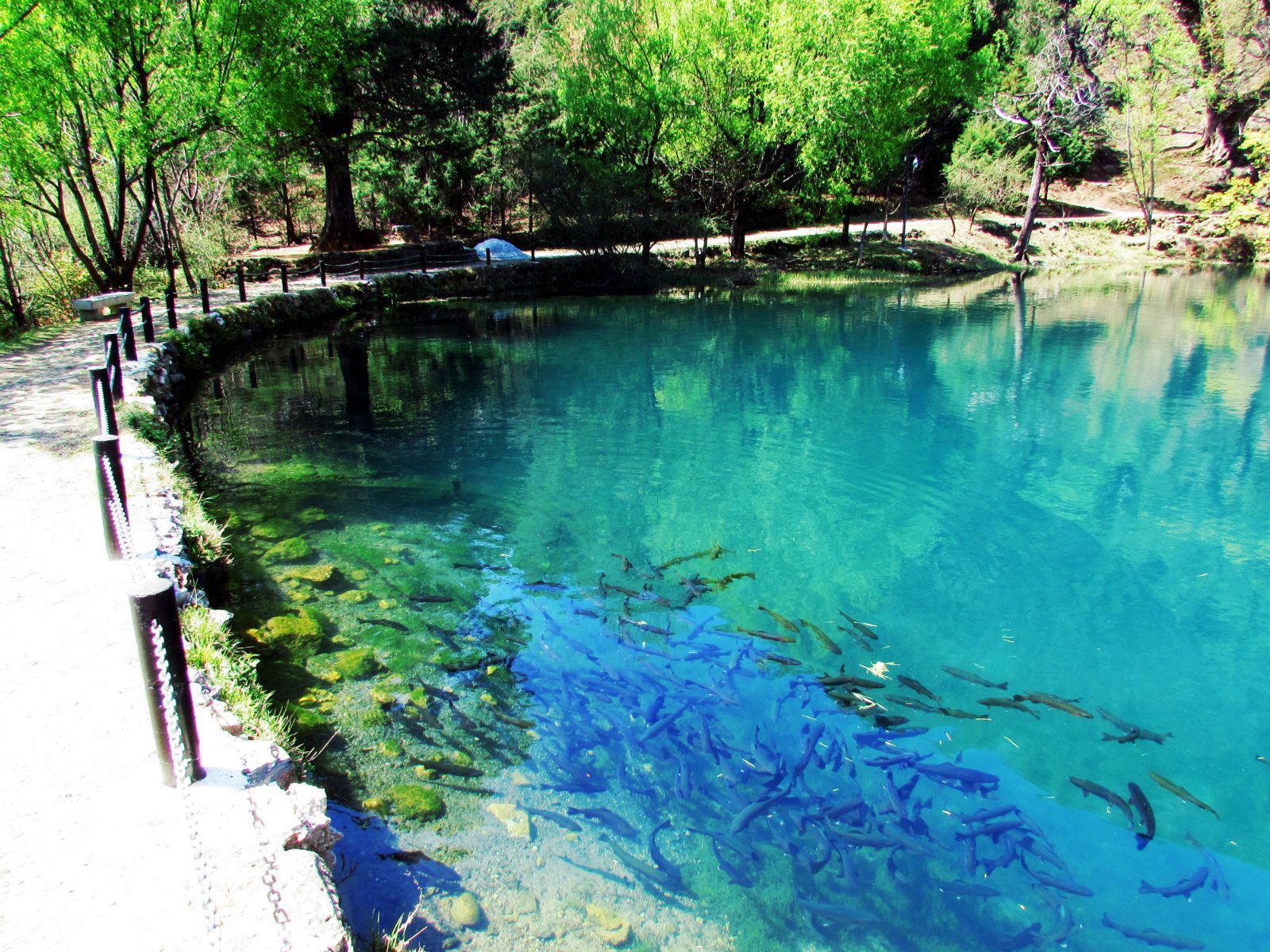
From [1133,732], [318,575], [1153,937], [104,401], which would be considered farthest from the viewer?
[318,575]

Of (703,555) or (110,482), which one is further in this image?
(703,555)

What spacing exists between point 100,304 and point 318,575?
382 inches

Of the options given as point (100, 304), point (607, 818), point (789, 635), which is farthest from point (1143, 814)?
point (100, 304)

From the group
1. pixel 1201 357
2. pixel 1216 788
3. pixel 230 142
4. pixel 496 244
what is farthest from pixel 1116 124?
pixel 1216 788

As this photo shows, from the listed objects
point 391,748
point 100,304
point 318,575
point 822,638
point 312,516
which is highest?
point 100,304

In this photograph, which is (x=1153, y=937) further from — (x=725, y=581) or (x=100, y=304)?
(x=100, y=304)

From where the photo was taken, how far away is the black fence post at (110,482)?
551 centimetres

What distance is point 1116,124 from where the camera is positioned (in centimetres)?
4372

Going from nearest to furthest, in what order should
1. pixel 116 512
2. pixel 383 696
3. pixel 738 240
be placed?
1. pixel 116 512
2. pixel 383 696
3. pixel 738 240

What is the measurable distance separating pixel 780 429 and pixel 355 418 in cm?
755

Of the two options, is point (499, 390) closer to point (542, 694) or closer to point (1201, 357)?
point (542, 694)

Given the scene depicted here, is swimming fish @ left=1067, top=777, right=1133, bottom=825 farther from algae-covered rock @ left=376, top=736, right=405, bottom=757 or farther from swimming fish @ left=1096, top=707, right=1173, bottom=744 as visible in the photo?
algae-covered rock @ left=376, top=736, right=405, bottom=757

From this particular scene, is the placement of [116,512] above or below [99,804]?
above

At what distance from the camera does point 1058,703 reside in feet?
20.0
